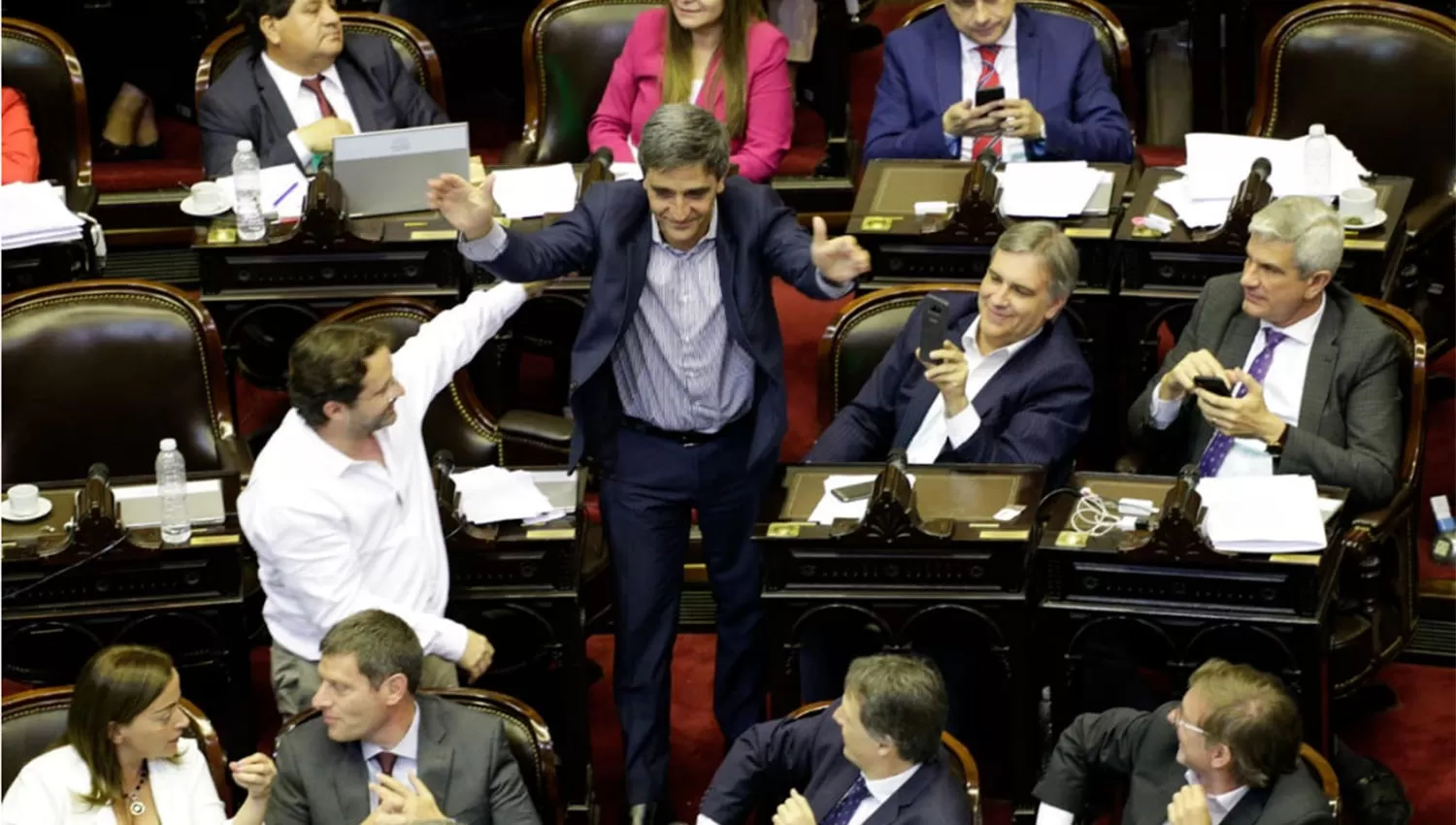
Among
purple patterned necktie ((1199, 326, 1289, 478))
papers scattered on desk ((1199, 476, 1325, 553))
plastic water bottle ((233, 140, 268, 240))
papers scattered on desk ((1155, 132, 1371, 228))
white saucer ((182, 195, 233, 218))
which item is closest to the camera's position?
papers scattered on desk ((1199, 476, 1325, 553))

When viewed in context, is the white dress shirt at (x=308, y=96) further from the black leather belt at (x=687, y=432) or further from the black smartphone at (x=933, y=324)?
the black smartphone at (x=933, y=324)

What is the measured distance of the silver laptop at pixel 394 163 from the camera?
6105 millimetres

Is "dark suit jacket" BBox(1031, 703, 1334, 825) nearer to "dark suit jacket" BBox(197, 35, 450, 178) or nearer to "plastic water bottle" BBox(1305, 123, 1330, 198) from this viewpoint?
"plastic water bottle" BBox(1305, 123, 1330, 198)

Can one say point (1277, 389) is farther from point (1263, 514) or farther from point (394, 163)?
point (394, 163)

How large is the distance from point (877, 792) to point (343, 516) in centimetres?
105

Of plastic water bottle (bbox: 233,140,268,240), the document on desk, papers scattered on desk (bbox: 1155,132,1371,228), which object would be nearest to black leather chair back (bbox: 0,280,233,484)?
plastic water bottle (bbox: 233,140,268,240)

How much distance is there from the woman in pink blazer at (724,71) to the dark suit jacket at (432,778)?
209 centimetres

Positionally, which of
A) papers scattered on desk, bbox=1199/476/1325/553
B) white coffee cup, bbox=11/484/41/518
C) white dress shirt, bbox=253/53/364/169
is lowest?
papers scattered on desk, bbox=1199/476/1325/553

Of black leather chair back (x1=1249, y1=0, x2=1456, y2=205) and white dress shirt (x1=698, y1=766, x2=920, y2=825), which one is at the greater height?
black leather chair back (x1=1249, y1=0, x2=1456, y2=205)

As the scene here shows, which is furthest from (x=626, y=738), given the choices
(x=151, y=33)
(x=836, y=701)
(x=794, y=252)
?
(x=151, y=33)

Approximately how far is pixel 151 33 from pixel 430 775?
379 centimetres

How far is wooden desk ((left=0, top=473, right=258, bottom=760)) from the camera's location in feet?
16.9

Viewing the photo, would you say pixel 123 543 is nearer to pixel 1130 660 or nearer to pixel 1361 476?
pixel 1130 660

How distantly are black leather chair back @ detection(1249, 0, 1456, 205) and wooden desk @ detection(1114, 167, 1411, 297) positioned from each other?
0.50 meters
